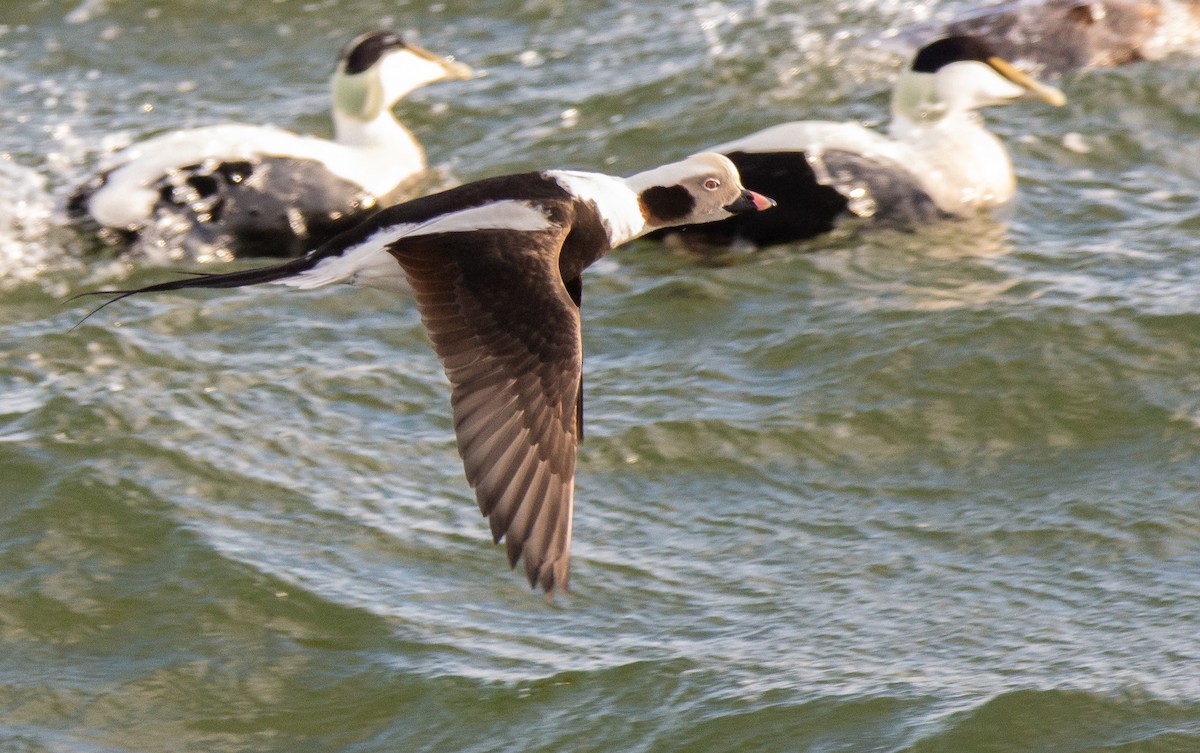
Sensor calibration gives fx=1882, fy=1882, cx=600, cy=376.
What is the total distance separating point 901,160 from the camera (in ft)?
20.8

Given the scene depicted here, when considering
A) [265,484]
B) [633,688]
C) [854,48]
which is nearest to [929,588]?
[633,688]

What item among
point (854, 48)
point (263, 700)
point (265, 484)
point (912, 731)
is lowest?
point (912, 731)

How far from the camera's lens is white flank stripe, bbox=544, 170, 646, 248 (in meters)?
4.20

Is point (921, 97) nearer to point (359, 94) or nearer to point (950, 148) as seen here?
point (950, 148)

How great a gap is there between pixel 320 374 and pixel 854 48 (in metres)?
3.32

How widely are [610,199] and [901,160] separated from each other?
232cm

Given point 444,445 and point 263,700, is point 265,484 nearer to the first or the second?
point 444,445

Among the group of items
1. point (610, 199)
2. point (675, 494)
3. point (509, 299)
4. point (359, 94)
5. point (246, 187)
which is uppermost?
point (359, 94)

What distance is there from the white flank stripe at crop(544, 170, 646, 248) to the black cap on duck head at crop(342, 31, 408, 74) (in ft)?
9.13

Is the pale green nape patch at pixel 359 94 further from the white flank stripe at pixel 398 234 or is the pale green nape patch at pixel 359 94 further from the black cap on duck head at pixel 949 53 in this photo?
the white flank stripe at pixel 398 234

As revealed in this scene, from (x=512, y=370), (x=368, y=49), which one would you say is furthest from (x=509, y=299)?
(x=368, y=49)

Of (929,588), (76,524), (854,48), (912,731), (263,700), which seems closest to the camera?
(912,731)

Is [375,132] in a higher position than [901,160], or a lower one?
higher

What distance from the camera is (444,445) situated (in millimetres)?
5027
